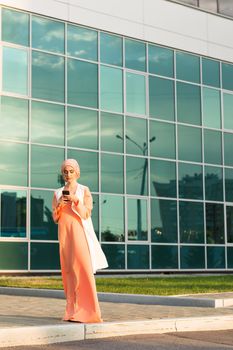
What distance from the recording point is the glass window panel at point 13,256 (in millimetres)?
19094

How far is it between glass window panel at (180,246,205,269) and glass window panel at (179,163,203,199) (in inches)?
69.4

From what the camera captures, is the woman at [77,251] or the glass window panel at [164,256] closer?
the woman at [77,251]

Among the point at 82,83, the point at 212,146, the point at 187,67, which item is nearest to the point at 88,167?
the point at 82,83

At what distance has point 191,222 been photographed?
23656mm

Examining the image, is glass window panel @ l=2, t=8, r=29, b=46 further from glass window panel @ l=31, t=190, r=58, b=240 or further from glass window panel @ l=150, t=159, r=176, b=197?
glass window panel @ l=150, t=159, r=176, b=197

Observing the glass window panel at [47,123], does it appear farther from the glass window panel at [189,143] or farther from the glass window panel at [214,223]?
the glass window panel at [214,223]

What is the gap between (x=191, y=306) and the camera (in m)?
10.9

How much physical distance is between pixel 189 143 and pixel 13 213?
7.39 metres

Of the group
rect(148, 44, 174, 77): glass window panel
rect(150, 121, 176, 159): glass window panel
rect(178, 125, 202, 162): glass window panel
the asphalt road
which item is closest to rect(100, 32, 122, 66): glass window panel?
rect(148, 44, 174, 77): glass window panel

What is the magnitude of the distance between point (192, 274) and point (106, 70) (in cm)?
727

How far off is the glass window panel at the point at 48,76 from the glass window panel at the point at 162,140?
3.69 m

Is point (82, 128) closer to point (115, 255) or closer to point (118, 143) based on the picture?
point (118, 143)

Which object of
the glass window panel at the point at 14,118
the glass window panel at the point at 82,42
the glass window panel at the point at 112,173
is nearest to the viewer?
the glass window panel at the point at 14,118

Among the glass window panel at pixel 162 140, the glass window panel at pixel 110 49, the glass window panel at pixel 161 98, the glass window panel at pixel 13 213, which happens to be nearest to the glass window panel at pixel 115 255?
the glass window panel at pixel 13 213
